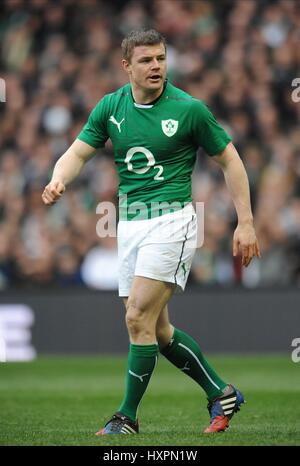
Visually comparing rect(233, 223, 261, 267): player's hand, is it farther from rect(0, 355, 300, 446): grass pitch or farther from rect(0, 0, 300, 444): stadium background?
rect(0, 0, 300, 444): stadium background

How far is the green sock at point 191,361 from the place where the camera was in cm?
696

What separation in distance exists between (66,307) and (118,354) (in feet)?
2.92

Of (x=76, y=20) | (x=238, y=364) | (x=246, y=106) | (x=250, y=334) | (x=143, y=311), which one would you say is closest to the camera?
(x=143, y=311)

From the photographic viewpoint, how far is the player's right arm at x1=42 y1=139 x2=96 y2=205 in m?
6.52

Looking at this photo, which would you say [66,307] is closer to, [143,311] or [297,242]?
[297,242]

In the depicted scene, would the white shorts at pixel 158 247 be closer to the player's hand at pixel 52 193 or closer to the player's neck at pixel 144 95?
the player's hand at pixel 52 193

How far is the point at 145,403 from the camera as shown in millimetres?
9242

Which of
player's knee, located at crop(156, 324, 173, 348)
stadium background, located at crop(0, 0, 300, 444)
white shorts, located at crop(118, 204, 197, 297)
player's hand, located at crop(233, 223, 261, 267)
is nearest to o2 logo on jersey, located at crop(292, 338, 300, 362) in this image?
stadium background, located at crop(0, 0, 300, 444)

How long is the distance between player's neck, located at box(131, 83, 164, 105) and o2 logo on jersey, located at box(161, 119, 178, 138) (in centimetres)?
18

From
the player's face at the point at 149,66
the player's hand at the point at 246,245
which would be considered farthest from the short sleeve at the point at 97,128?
the player's hand at the point at 246,245

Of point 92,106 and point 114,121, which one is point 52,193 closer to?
point 114,121

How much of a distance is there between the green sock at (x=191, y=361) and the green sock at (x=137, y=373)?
35cm
